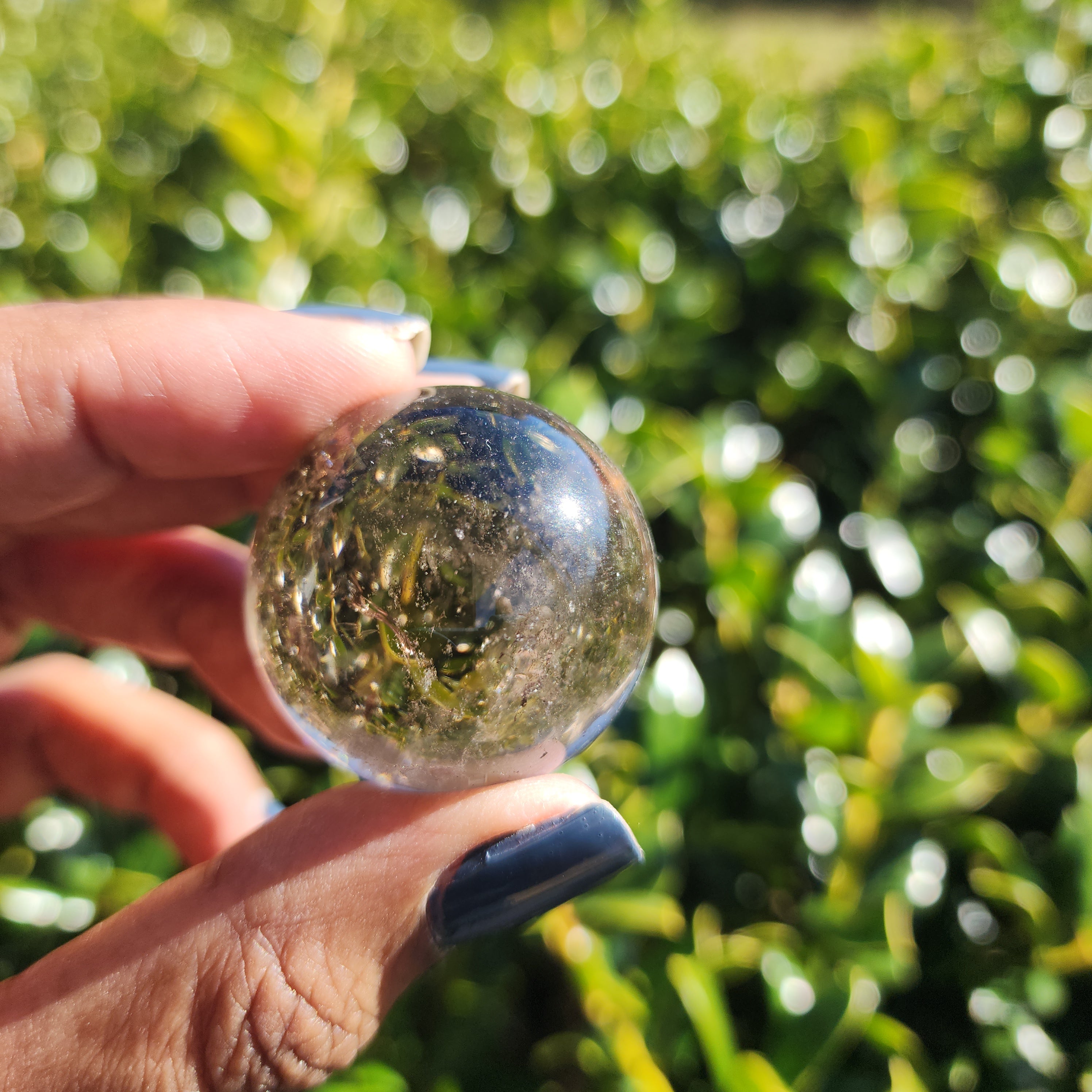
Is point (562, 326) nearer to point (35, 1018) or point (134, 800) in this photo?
point (134, 800)

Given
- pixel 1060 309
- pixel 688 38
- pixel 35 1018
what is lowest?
pixel 35 1018

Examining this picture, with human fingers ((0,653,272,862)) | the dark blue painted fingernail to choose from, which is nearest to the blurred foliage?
human fingers ((0,653,272,862))

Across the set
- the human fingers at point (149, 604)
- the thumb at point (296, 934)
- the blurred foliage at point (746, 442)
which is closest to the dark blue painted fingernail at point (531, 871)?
the thumb at point (296, 934)

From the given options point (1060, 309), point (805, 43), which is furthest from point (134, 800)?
point (805, 43)

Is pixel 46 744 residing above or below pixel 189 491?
below

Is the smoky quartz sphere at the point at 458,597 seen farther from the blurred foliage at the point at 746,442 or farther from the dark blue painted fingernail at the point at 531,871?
the blurred foliage at the point at 746,442

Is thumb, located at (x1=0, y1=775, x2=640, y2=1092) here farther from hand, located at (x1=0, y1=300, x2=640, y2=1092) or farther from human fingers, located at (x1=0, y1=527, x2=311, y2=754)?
human fingers, located at (x1=0, y1=527, x2=311, y2=754)

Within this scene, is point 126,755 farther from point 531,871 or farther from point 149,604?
point 531,871
